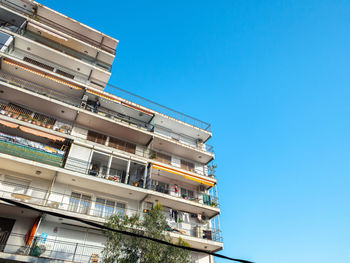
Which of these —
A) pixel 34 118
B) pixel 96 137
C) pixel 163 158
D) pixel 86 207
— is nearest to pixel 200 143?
pixel 163 158

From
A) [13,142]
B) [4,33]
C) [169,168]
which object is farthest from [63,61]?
[169,168]

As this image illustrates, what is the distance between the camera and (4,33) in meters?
22.2

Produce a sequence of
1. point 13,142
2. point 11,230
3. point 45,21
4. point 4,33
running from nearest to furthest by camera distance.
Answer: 1. point 11,230
2. point 13,142
3. point 4,33
4. point 45,21

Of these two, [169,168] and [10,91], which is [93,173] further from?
[10,91]

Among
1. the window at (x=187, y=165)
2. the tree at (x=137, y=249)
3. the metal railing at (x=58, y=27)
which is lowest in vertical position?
the tree at (x=137, y=249)

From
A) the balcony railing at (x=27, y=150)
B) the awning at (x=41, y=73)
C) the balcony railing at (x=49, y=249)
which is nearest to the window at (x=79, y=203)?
the balcony railing at (x=49, y=249)

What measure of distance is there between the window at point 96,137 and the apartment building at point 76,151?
6.6 inches

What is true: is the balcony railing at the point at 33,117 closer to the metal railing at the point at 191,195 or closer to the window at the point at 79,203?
the window at the point at 79,203

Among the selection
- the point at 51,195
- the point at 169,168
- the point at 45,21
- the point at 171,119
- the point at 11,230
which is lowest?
the point at 11,230

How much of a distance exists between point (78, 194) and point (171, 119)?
12.6 meters

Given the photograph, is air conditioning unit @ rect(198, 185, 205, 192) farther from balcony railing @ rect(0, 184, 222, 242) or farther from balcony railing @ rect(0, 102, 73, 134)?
balcony railing @ rect(0, 102, 73, 134)

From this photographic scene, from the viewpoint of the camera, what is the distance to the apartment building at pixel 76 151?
17094mm

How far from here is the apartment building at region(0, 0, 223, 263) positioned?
56.1 ft

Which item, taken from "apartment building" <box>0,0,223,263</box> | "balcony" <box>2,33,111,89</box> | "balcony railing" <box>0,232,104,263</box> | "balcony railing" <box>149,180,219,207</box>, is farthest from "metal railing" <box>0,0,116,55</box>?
"balcony railing" <box>0,232,104,263</box>
